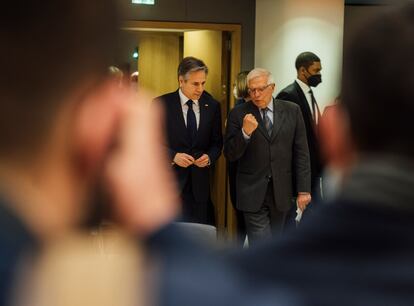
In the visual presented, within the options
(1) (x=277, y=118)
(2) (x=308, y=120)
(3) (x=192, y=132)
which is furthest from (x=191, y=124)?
(2) (x=308, y=120)

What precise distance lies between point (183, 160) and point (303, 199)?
2.72ft

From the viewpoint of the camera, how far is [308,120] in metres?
5.32

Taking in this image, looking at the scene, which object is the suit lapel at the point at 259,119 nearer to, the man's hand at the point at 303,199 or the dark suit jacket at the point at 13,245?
the man's hand at the point at 303,199

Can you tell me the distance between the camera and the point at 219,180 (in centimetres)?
682

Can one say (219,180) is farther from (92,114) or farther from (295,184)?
(92,114)

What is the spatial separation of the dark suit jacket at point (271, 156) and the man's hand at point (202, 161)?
0.62 ft

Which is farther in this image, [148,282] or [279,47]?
[279,47]

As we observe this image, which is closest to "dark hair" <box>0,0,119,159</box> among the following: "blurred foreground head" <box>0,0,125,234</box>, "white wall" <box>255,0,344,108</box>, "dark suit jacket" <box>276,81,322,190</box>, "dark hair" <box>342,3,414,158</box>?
"blurred foreground head" <box>0,0,125,234</box>

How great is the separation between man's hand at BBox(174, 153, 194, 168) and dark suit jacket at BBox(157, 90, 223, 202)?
48 millimetres

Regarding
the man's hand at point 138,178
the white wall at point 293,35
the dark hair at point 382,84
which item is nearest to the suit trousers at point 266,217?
the white wall at point 293,35

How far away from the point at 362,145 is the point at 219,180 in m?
6.14

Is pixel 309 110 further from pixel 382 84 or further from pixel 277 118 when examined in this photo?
pixel 382 84

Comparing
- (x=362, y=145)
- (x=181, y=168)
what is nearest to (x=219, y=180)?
(x=181, y=168)

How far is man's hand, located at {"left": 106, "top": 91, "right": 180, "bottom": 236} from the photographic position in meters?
0.53
